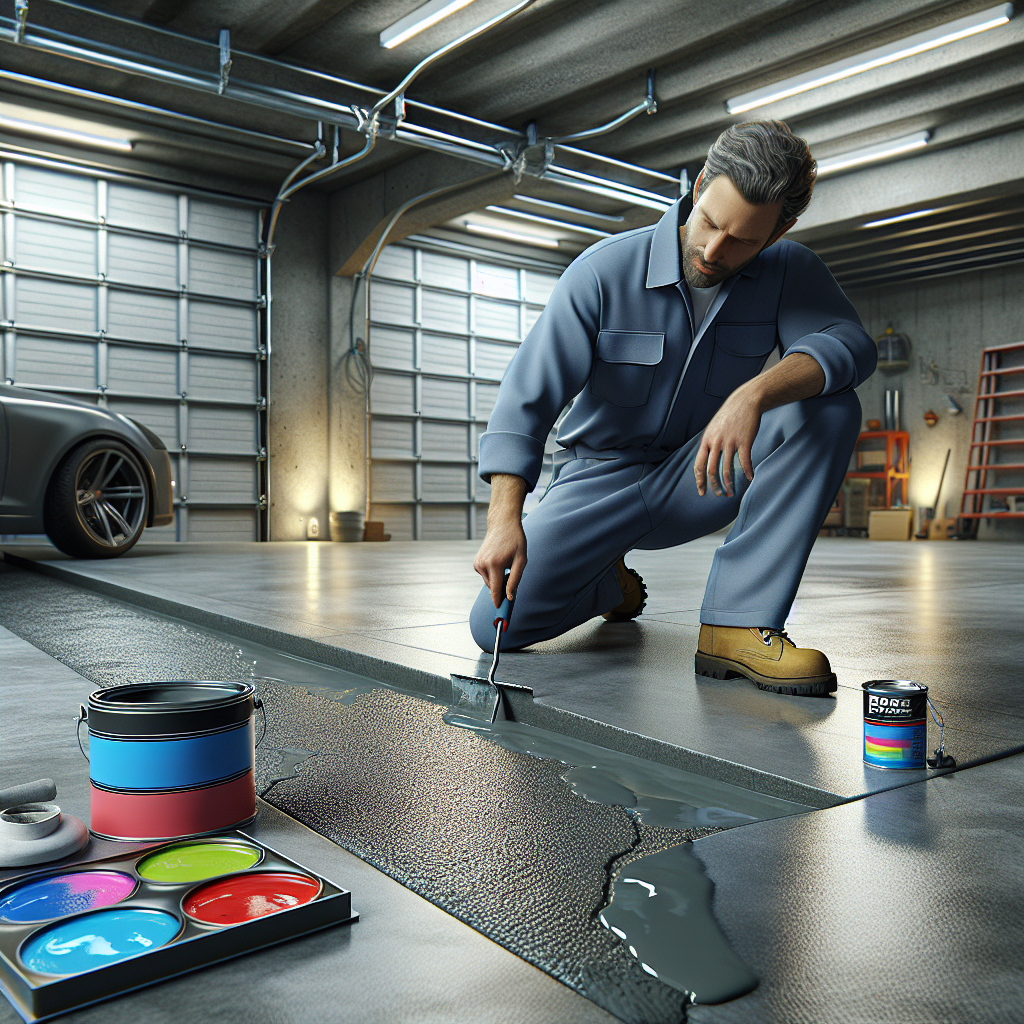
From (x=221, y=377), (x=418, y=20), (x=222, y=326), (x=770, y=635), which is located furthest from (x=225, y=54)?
(x=770, y=635)

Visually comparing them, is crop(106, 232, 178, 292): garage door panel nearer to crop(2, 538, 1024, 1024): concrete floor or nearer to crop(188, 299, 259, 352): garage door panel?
crop(188, 299, 259, 352): garage door panel

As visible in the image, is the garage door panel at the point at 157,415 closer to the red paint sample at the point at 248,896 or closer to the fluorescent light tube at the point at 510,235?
the fluorescent light tube at the point at 510,235

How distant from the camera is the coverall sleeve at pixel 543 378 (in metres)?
1.86

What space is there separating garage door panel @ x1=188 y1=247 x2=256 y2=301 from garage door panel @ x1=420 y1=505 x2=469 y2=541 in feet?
10.9

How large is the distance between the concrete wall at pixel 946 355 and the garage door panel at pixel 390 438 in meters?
6.47

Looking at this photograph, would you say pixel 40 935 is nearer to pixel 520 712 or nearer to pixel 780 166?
pixel 520 712

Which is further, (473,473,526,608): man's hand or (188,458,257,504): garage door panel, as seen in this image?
(188,458,257,504): garage door panel

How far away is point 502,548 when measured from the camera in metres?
1.71

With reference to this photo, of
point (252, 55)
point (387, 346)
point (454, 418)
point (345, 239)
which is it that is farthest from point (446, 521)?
point (252, 55)

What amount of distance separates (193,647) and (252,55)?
615 cm

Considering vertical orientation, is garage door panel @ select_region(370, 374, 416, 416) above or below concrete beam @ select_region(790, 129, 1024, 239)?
below

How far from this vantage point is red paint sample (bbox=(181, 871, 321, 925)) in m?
0.86

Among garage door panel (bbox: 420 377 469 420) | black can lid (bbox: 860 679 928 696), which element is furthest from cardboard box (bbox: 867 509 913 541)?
black can lid (bbox: 860 679 928 696)

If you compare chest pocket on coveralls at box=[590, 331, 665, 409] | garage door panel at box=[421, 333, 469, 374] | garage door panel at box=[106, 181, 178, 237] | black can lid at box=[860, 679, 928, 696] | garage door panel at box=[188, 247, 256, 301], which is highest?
garage door panel at box=[106, 181, 178, 237]
